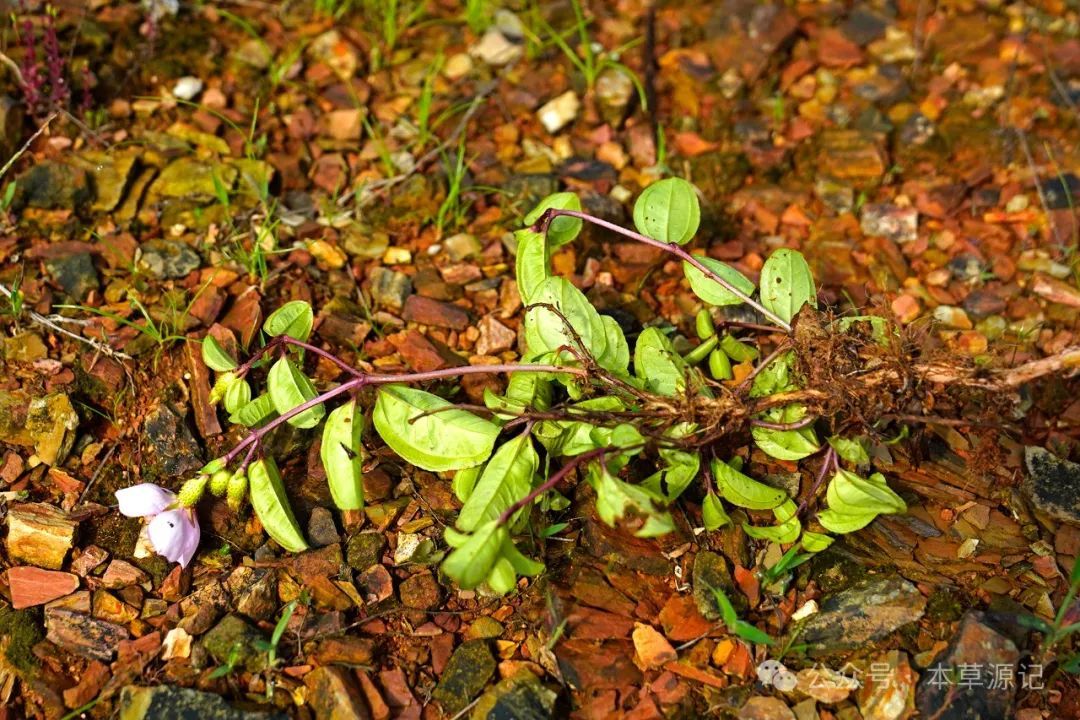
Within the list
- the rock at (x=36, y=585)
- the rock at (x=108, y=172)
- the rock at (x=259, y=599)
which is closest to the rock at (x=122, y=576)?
the rock at (x=36, y=585)

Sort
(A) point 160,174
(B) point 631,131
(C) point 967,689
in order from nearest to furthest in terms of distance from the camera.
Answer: (C) point 967,689 → (A) point 160,174 → (B) point 631,131

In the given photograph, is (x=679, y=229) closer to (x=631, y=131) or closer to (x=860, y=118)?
(x=631, y=131)

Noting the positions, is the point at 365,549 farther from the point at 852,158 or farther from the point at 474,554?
the point at 852,158

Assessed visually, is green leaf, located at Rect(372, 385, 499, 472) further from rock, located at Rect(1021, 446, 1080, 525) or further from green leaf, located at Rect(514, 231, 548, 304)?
rock, located at Rect(1021, 446, 1080, 525)

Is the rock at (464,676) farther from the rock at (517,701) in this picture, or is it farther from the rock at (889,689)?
the rock at (889,689)

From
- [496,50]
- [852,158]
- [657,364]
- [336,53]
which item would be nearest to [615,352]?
[657,364]

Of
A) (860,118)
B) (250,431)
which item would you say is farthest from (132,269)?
(860,118)

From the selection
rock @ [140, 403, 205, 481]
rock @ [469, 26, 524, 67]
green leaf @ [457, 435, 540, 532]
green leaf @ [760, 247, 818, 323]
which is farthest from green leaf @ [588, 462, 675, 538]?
rock @ [469, 26, 524, 67]
